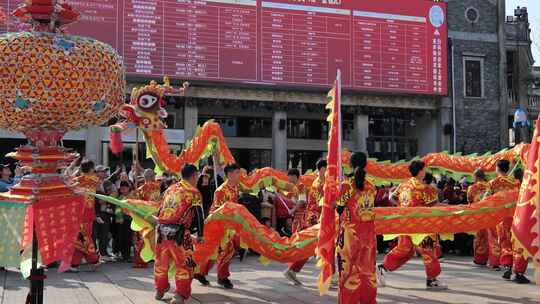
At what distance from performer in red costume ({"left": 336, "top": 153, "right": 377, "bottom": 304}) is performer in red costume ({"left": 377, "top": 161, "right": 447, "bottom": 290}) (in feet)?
5.10

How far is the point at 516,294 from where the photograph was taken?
6547 millimetres

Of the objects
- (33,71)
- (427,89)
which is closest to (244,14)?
(427,89)

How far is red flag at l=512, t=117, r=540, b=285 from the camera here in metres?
3.68

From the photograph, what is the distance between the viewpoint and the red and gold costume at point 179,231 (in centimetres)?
570

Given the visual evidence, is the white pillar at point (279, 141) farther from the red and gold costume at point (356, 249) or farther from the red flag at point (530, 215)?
the red flag at point (530, 215)

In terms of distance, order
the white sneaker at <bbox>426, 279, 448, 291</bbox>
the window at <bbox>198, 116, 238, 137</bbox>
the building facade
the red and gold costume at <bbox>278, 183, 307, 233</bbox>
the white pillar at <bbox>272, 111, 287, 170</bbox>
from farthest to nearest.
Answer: the window at <bbox>198, 116, 238, 137</bbox>
the building facade
the white pillar at <bbox>272, 111, 287, 170</bbox>
the red and gold costume at <bbox>278, 183, 307, 233</bbox>
the white sneaker at <bbox>426, 279, 448, 291</bbox>

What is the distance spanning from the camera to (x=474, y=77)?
22.3 m

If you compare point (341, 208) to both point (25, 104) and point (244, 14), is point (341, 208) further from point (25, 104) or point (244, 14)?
point (244, 14)

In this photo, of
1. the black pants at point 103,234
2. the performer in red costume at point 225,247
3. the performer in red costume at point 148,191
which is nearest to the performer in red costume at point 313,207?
the performer in red costume at point 225,247

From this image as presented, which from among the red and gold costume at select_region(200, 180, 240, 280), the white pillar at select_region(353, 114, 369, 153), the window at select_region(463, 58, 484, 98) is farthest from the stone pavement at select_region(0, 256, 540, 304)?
the window at select_region(463, 58, 484, 98)

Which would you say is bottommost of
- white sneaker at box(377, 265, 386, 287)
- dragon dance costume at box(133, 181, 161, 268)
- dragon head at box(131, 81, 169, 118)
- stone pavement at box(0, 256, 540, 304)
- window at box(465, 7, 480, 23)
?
stone pavement at box(0, 256, 540, 304)

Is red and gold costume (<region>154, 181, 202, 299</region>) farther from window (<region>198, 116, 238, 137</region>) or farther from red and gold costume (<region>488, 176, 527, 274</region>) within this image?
window (<region>198, 116, 238, 137</region>)

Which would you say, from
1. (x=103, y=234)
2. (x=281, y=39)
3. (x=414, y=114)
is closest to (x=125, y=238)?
(x=103, y=234)

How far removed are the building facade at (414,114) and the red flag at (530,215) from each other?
1570cm
